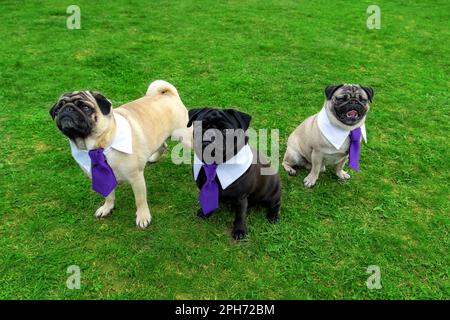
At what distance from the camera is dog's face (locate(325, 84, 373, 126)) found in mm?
4152

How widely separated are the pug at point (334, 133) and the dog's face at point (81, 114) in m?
2.36

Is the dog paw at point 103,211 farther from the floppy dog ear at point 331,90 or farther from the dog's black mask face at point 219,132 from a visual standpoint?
the floppy dog ear at point 331,90

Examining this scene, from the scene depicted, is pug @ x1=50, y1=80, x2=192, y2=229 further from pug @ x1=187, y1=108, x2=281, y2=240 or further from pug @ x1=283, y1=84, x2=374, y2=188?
pug @ x1=283, y1=84, x2=374, y2=188

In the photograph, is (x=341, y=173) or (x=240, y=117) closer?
(x=240, y=117)

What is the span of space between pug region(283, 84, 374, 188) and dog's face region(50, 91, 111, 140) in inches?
93.1

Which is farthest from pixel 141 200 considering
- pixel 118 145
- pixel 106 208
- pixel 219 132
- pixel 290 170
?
pixel 290 170

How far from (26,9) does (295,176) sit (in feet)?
34.7

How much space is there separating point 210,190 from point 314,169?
1.66 m

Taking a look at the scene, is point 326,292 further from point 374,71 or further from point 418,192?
point 374,71

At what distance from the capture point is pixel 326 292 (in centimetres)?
364

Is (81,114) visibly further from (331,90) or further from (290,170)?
(290,170)

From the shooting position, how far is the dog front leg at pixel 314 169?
15.3ft

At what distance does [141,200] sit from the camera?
13.7ft

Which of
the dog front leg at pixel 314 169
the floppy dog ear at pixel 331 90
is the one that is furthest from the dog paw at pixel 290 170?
the floppy dog ear at pixel 331 90
